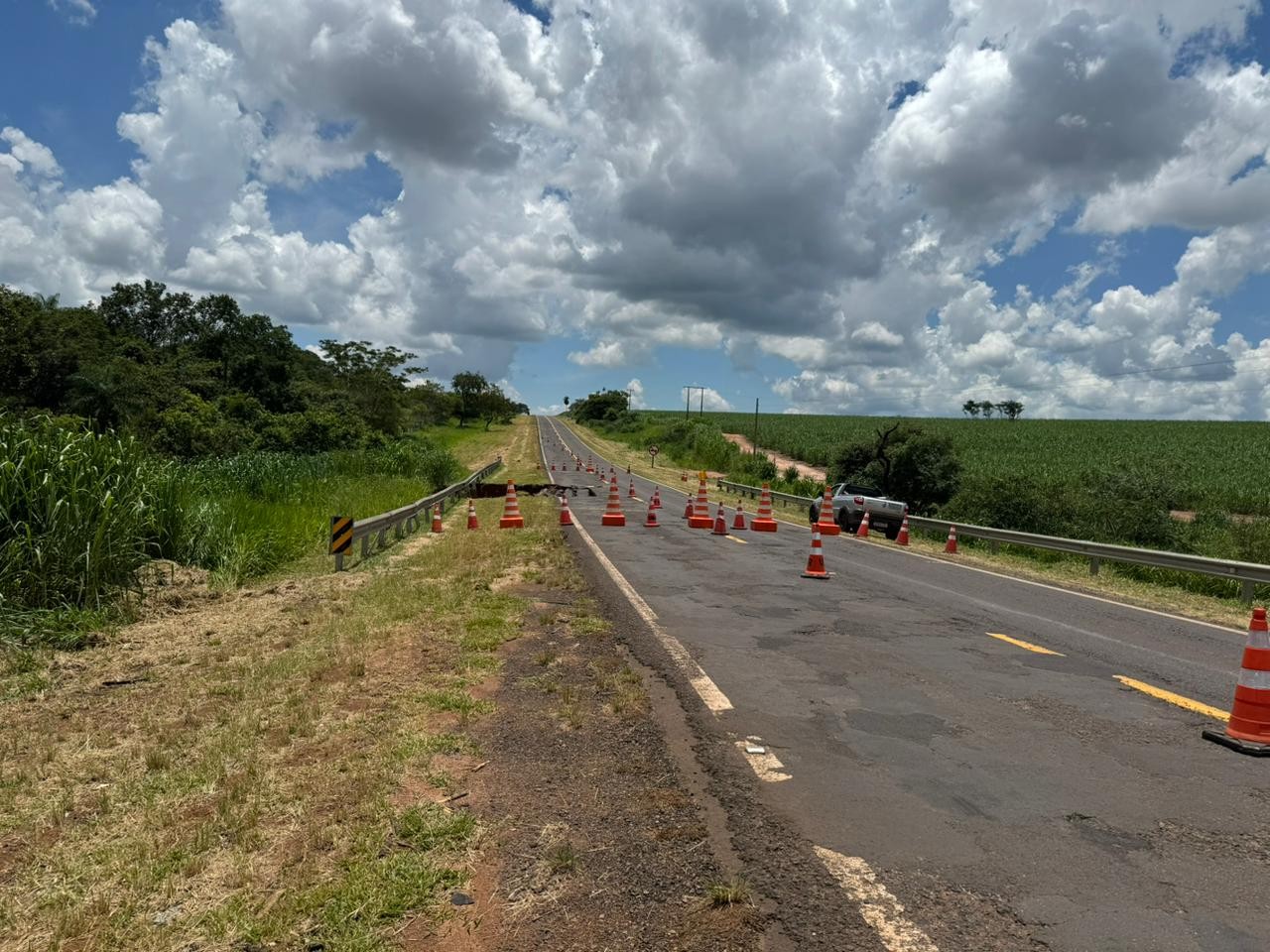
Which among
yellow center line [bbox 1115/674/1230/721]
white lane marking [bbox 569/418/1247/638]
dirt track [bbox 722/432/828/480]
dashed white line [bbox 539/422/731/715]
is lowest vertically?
dashed white line [bbox 539/422/731/715]

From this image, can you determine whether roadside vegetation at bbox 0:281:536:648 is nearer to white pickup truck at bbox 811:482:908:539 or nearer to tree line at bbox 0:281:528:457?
tree line at bbox 0:281:528:457

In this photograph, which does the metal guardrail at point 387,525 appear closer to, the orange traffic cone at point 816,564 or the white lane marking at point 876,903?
the orange traffic cone at point 816,564

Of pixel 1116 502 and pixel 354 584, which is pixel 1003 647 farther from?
pixel 1116 502

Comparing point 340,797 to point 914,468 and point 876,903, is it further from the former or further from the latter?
point 914,468

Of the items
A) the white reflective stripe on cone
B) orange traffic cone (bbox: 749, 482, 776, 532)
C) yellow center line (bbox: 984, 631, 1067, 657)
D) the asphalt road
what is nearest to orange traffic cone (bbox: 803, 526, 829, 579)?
the asphalt road

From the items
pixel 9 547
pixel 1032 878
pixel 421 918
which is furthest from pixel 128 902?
pixel 9 547

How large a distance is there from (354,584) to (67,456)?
11.8ft

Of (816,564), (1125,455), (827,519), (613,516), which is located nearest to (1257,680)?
(816,564)

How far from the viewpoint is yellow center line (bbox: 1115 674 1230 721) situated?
19.2 feet

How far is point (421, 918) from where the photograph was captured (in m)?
3.09

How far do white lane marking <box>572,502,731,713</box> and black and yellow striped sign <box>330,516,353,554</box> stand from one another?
403cm

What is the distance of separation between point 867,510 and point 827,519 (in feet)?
3.81

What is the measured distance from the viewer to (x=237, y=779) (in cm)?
432

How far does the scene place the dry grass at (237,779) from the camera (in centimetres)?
312
